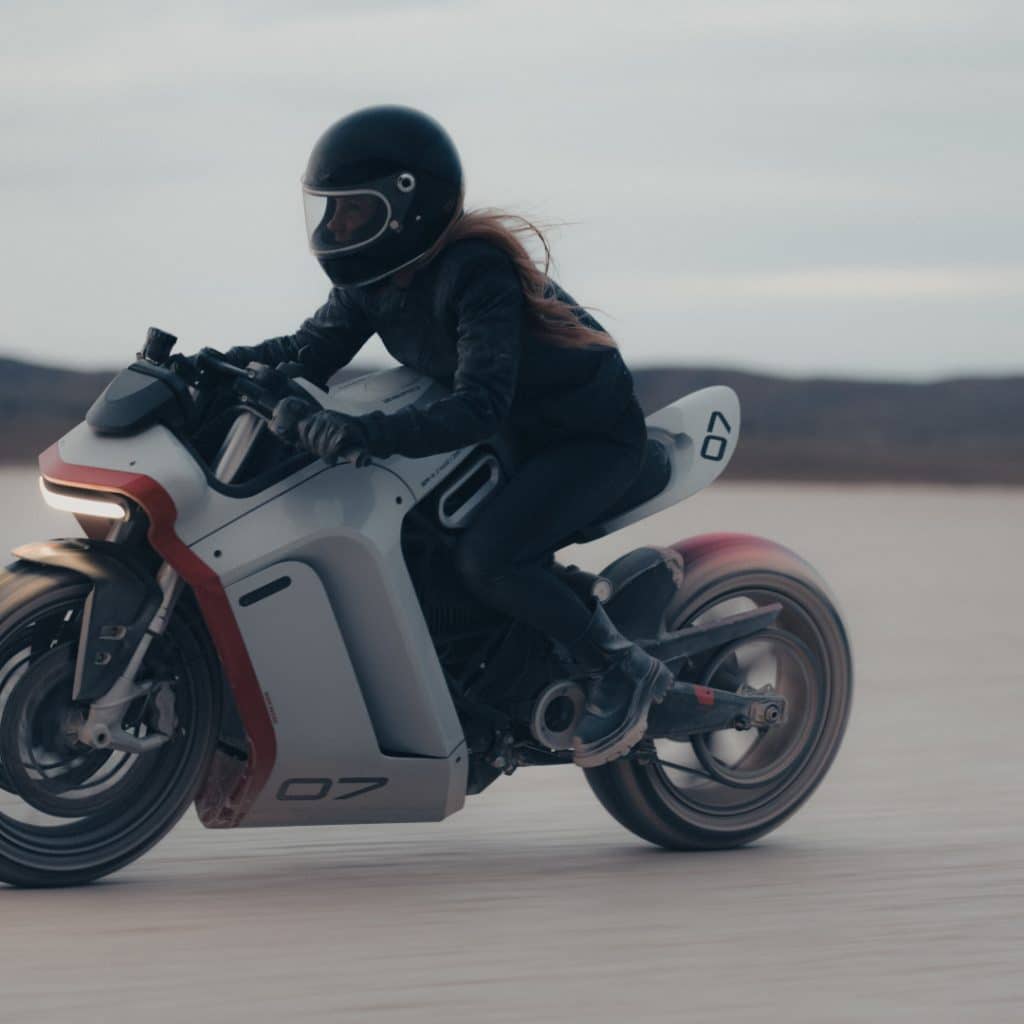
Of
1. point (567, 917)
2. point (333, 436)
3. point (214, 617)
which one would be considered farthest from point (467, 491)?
point (567, 917)


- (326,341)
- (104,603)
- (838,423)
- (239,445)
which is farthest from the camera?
(838,423)

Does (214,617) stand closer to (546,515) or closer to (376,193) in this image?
(546,515)

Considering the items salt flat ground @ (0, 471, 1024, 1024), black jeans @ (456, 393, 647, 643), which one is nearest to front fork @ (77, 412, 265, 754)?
salt flat ground @ (0, 471, 1024, 1024)

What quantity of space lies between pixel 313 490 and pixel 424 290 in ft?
2.03

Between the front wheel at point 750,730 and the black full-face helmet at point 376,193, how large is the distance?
142 cm

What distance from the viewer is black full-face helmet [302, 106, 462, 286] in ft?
19.9

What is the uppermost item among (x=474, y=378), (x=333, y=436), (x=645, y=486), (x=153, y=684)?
(x=474, y=378)

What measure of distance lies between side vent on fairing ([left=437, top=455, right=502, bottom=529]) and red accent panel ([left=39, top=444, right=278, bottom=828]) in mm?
683

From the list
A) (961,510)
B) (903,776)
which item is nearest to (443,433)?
(903,776)

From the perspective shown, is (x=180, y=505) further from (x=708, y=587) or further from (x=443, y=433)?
(x=708, y=587)

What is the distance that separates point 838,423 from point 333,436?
233 feet

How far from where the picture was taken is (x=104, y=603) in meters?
5.82

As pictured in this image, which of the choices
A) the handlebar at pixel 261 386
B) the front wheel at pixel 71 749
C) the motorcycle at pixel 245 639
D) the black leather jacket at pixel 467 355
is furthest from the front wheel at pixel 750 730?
the handlebar at pixel 261 386

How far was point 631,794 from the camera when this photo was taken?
6781 mm
